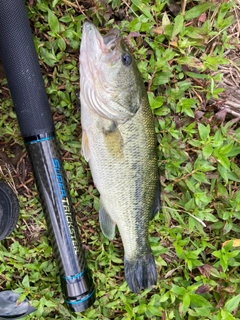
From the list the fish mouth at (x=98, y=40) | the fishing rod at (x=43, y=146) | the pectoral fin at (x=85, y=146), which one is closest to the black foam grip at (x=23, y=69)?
the fishing rod at (x=43, y=146)

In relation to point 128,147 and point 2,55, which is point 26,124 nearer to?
point 2,55

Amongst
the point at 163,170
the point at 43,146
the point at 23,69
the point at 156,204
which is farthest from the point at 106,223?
the point at 23,69

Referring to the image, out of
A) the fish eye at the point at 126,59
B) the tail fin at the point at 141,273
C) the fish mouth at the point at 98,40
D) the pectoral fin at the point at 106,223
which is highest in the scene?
the fish mouth at the point at 98,40

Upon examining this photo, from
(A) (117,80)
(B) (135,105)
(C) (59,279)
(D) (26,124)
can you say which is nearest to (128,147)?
(B) (135,105)

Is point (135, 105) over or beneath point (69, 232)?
over

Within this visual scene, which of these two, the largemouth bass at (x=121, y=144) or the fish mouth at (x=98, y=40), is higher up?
the fish mouth at (x=98, y=40)

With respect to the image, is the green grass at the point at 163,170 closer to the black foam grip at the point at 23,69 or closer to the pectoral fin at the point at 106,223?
the pectoral fin at the point at 106,223
